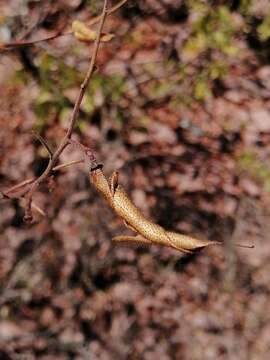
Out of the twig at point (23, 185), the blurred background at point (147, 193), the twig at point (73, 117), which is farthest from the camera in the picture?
the blurred background at point (147, 193)

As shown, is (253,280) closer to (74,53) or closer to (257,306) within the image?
(257,306)

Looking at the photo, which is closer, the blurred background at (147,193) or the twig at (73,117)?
the twig at (73,117)

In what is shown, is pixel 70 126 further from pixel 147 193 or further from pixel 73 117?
pixel 147 193

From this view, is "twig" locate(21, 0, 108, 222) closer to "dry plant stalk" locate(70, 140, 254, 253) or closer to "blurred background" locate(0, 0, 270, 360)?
"dry plant stalk" locate(70, 140, 254, 253)

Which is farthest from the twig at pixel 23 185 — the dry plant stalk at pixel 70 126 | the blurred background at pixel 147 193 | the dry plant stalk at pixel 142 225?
the blurred background at pixel 147 193

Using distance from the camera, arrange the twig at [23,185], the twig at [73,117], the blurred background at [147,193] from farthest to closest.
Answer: the blurred background at [147,193] < the twig at [23,185] < the twig at [73,117]

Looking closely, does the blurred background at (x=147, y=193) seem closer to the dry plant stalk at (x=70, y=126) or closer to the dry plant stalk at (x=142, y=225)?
the dry plant stalk at (x=70, y=126)

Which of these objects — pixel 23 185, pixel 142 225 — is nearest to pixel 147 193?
pixel 23 185

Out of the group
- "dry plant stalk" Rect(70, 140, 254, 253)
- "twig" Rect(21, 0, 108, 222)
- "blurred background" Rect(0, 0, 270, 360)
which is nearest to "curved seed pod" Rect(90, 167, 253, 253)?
"dry plant stalk" Rect(70, 140, 254, 253)
